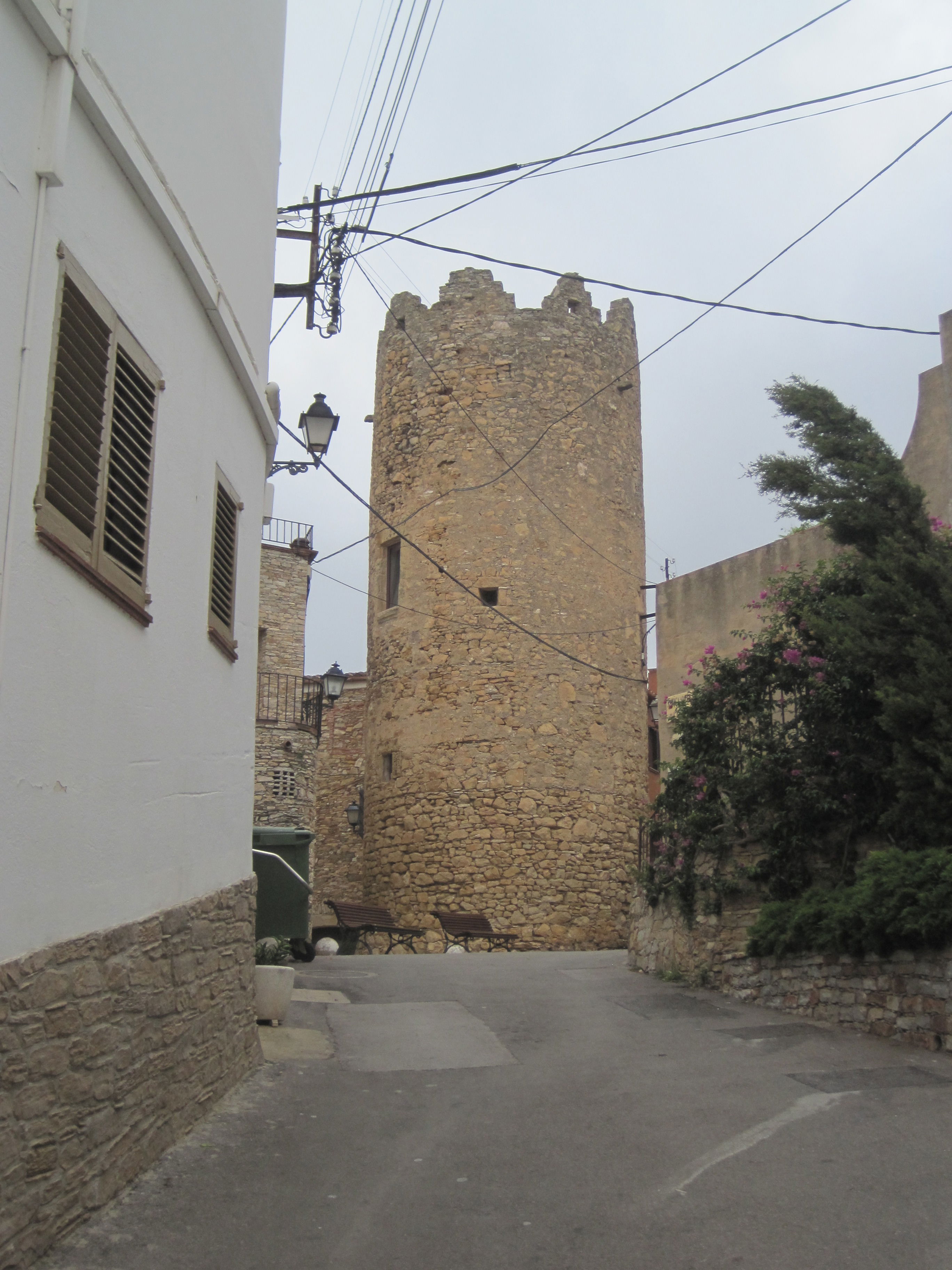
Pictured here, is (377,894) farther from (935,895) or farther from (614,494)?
(935,895)

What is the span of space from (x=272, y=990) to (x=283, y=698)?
12076 mm

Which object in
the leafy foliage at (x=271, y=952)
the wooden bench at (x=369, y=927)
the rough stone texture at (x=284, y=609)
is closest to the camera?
the leafy foliage at (x=271, y=952)

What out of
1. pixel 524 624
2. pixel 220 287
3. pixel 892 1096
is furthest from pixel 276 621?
pixel 892 1096

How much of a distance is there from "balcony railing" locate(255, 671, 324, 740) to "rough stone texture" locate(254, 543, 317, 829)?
18 millimetres

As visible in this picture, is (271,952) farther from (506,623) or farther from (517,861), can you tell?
(506,623)

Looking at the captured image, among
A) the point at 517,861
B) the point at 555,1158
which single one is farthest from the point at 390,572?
the point at 555,1158

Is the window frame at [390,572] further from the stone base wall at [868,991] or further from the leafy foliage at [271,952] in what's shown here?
the stone base wall at [868,991]

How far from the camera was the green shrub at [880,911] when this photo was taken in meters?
7.44

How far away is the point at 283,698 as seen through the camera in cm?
1988

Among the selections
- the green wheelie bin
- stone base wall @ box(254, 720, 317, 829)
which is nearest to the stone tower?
stone base wall @ box(254, 720, 317, 829)

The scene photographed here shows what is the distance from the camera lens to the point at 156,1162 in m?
5.05

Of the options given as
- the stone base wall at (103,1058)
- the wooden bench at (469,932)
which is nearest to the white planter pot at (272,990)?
the stone base wall at (103,1058)

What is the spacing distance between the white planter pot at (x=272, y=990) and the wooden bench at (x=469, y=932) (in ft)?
27.9

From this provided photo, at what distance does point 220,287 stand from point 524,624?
39.0ft
